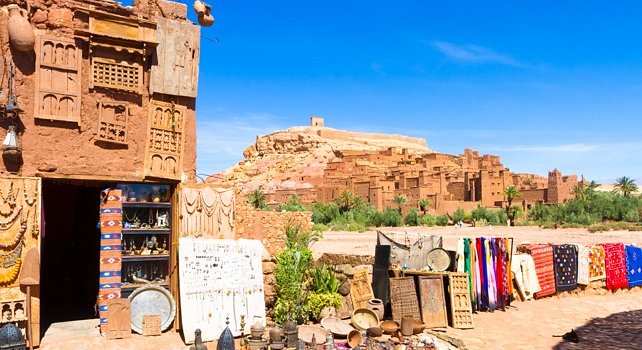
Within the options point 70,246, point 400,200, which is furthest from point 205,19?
point 400,200

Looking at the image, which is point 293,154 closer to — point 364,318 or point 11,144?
point 364,318

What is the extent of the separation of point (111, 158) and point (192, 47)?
7.33 ft

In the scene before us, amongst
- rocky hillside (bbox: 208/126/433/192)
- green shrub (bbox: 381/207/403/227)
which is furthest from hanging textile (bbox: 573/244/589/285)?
rocky hillside (bbox: 208/126/433/192)

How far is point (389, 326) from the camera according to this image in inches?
355

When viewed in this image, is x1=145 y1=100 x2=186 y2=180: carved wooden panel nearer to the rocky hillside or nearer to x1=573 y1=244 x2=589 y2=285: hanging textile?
x1=573 y1=244 x2=589 y2=285: hanging textile

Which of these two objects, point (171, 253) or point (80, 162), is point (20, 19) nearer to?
point (80, 162)

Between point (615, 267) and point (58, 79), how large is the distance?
13.2 m

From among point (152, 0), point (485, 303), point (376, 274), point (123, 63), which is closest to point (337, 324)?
point (376, 274)

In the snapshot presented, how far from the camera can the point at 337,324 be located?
29.5 feet

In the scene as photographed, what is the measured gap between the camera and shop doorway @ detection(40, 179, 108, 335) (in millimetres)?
10727

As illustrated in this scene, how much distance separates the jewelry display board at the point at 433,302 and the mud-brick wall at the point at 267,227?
7.85 feet

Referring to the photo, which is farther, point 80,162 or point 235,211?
point 235,211

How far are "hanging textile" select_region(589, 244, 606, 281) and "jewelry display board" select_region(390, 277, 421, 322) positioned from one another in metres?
6.24

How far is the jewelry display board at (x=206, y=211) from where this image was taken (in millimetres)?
9047
